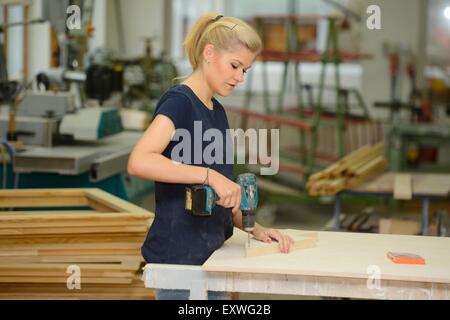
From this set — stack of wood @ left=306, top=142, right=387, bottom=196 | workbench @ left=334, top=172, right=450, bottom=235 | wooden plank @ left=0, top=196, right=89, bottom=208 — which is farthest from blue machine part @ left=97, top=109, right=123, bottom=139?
workbench @ left=334, top=172, right=450, bottom=235

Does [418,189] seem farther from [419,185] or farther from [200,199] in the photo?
[200,199]

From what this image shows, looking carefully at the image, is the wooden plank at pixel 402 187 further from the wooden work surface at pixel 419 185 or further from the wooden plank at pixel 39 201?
the wooden plank at pixel 39 201

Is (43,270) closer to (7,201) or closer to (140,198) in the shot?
(7,201)

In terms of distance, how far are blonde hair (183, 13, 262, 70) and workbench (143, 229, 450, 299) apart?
0.54 meters

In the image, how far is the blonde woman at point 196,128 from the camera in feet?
6.31

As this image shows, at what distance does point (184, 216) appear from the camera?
2027mm

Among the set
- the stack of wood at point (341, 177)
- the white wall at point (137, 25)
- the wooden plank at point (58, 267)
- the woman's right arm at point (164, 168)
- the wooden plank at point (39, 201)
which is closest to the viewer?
the woman's right arm at point (164, 168)

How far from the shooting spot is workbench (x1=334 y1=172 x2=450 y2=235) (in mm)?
3756

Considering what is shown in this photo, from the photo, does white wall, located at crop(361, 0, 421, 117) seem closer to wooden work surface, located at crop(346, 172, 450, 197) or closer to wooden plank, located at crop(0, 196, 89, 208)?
wooden work surface, located at crop(346, 172, 450, 197)

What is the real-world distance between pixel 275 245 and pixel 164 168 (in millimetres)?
410

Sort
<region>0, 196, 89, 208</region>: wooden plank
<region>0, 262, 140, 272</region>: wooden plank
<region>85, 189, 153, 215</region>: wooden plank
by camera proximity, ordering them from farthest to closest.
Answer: <region>0, 196, 89, 208</region>: wooden plank → <region>85, 189, 153, 215</region>: wooden plank → <region>0, 262, 140, 272</region>: wooden plank

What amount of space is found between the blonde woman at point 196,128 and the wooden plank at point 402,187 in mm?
1756

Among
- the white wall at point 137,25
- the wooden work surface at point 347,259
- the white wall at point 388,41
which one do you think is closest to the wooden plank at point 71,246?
the wooden work surface at point 347,259

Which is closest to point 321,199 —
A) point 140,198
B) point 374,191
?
point 374,191
